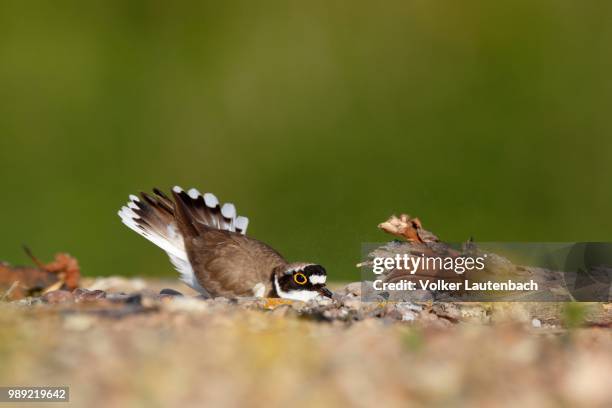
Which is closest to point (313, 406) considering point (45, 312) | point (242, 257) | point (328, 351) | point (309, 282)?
point (328, 351)

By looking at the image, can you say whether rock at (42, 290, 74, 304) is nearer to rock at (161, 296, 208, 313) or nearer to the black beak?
rock at (161, 296, 208, 313)

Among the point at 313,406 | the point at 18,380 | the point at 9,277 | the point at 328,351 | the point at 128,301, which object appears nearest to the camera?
the point at 313,406

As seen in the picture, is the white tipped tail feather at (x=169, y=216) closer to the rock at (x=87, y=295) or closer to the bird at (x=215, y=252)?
the bird at (x=215, y=252)

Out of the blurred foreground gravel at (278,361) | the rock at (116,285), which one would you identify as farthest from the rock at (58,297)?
the rock at (116,285)

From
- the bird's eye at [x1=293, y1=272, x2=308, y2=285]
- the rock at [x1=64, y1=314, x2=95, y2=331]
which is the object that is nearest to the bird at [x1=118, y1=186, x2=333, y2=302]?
the bird's eye at [x1=293, y1=272, x2=308, y2=285]

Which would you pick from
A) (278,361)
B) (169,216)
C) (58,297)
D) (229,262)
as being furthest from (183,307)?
(169,216)

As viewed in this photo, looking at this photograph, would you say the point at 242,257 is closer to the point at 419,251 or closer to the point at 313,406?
the point at 419,251

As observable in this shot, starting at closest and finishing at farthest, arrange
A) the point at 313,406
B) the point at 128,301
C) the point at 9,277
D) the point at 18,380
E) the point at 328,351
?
the point at 313,406 < the point at 18,380 < the point at 328,351 < the point at 128,301 < the point at 9,277
